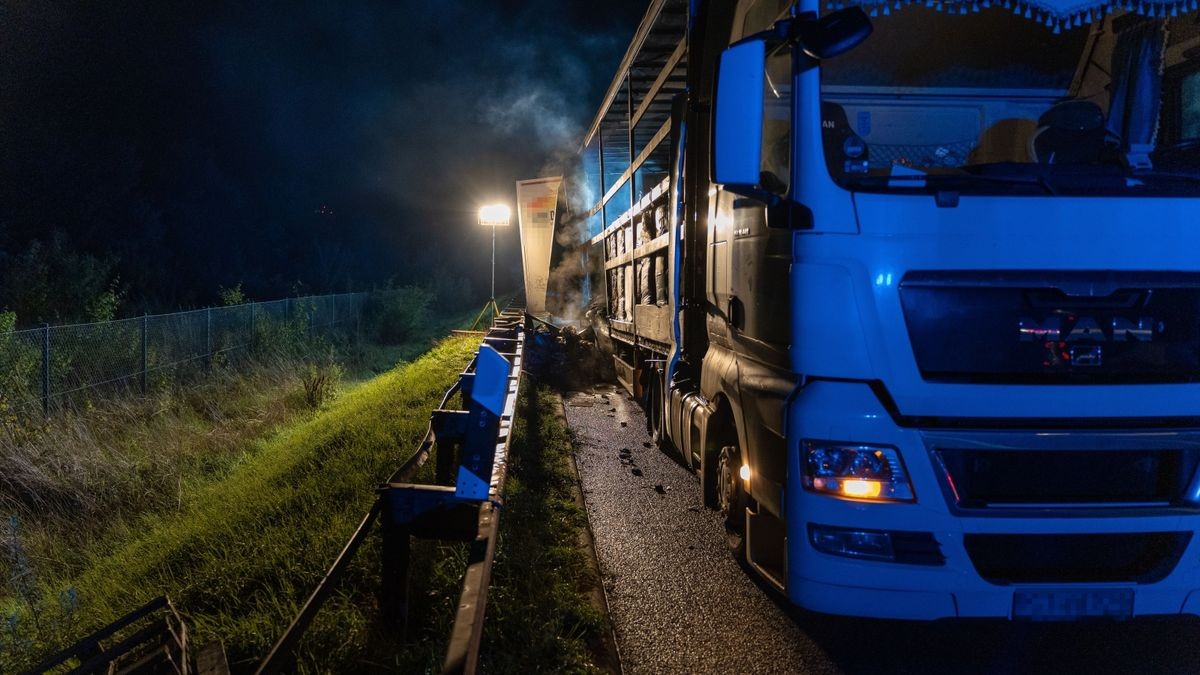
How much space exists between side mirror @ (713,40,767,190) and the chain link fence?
26.7ft

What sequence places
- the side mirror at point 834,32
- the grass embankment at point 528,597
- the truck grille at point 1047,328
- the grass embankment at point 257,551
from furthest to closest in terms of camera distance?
1. the grass embankment at point 257,551
2. the grass embankment at point 528,597
3. the side mirror at point 834,32
4. the truck grille at point 1047,328

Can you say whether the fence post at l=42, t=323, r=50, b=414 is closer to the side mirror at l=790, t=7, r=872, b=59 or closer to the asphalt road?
the asphalt road

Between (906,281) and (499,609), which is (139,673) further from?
(906,281)

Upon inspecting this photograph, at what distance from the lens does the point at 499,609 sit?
3.67 meters

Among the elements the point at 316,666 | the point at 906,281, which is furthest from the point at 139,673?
the point at 906,281

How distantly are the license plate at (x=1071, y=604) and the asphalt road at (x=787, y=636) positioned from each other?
57 cm

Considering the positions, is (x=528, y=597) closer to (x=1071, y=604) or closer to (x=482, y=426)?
(x=482, y=426)

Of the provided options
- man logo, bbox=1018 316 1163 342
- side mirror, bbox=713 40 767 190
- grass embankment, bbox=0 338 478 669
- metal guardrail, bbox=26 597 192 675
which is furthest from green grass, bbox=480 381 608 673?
man logo, bbox=1018 316 1163 342

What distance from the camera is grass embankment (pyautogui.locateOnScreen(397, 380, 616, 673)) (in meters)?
3.27

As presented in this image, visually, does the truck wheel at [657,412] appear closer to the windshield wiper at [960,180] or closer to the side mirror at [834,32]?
the windshield wiper at [960,180]

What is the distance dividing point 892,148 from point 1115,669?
8.22 feet

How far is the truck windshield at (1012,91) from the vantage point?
338cm

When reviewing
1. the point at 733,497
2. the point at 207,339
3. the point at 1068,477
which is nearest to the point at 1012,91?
the point at 1068,477

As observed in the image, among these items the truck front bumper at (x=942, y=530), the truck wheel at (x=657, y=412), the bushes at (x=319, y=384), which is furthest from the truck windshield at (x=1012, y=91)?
the bushes at (x=319, y=384)
